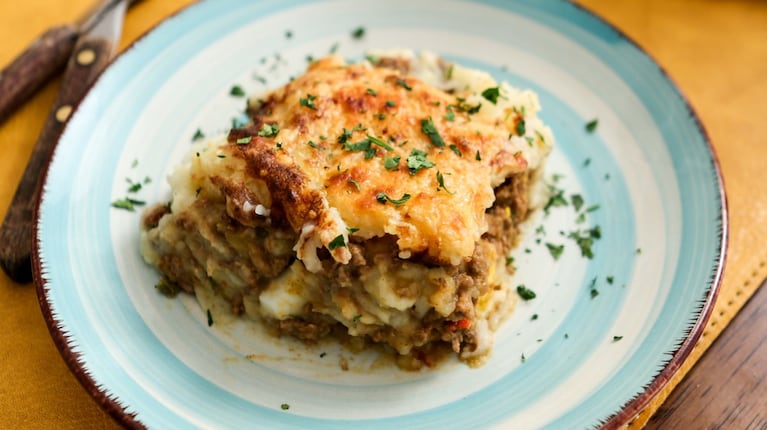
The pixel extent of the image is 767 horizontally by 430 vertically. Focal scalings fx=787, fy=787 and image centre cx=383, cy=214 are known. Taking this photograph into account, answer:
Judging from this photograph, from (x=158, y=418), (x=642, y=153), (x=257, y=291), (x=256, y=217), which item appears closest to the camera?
(x=158, y=418)

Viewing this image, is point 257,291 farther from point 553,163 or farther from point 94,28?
point 94,28

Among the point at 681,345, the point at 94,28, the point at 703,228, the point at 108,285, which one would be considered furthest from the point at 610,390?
the point at 94,28

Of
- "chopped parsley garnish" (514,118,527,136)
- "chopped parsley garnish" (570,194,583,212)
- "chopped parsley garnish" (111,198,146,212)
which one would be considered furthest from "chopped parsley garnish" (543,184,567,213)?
"chopped parsley garnish" (111,198,146,212)

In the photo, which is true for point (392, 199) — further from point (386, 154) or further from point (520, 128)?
point (520, 128)

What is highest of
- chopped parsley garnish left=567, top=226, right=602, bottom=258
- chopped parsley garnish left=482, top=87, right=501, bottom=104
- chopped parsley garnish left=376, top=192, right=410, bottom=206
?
chopped parsley garnish left=482, top=87, right=501, bottom=104

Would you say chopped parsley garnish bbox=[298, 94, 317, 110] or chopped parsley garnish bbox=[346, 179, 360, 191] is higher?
chopped parsley garnish bbox=[298, 94, 317, 110]

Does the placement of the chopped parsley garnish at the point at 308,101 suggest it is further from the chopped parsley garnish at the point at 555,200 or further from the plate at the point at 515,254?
the chopped parsley garnish at the point at 555,200

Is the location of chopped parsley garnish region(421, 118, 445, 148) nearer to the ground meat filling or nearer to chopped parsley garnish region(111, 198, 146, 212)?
the ground meat filling
